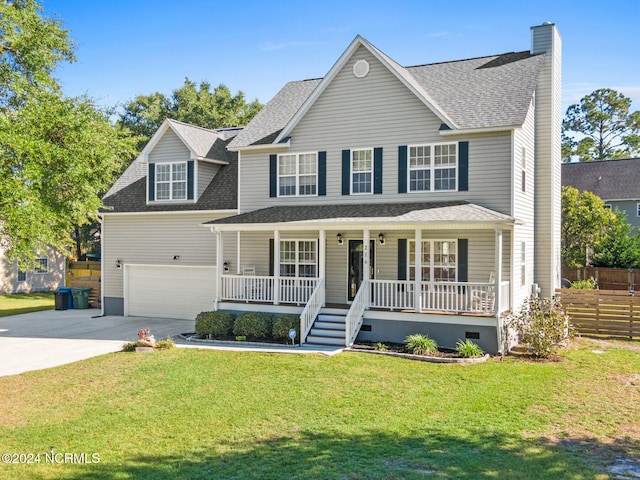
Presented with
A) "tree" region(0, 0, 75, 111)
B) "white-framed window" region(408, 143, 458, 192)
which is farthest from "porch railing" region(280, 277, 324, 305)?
"tree" region(0, 0, 75, 111)

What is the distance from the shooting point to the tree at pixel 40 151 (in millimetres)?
12633

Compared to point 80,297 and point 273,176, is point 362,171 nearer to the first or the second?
point 273,176

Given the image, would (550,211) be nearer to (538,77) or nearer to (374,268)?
(538,77)

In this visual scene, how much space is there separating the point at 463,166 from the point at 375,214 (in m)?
3.02

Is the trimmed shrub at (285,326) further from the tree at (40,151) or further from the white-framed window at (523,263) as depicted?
the white-framed window at (523,263)

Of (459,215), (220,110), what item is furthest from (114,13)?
(220,110)

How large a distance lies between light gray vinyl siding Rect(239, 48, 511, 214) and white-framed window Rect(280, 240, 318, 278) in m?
1.47

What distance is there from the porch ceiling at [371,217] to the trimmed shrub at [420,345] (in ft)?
10.1

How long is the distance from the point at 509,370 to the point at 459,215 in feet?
14.4

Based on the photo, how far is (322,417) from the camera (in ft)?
30.8

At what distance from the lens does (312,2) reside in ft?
49.9

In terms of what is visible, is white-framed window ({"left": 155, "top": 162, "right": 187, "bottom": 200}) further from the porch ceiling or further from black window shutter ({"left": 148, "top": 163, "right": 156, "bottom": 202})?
the porch ceiling

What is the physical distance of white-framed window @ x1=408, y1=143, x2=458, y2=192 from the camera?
54.7ft

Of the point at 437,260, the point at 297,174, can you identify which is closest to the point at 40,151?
the point at 297,174
